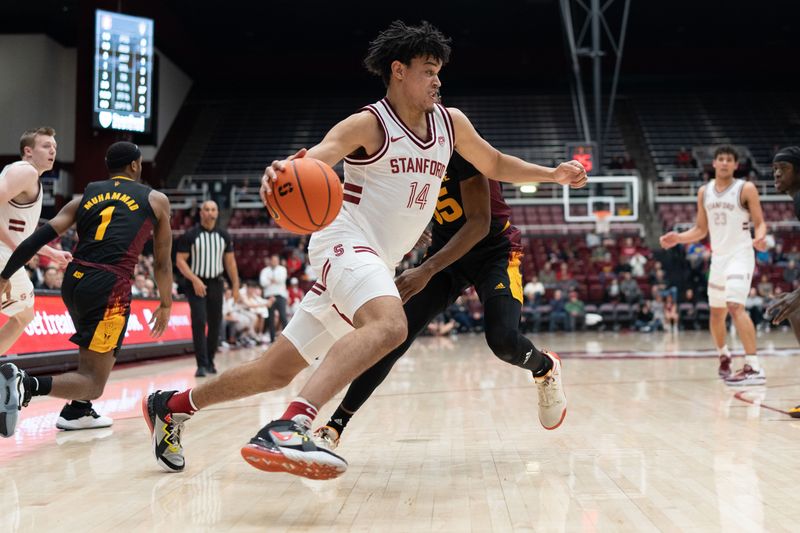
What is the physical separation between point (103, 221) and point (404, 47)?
2.28m

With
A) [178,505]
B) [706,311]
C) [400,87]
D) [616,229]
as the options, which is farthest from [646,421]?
[616,229]

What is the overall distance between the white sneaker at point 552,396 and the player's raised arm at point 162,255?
212 centimetres

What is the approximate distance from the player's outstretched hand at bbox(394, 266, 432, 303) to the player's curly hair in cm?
82

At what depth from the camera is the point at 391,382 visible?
7.77 metres

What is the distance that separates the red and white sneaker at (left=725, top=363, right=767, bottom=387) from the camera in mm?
6820

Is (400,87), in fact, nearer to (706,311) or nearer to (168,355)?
(168,355)

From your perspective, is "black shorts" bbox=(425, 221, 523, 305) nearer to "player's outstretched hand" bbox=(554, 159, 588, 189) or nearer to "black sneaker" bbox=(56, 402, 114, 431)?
"player's outstretched hand" bbox=(554, 159, 588, 189)

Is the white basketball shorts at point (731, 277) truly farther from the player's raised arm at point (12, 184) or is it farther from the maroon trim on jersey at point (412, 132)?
the player's raised arm at point (12, 184)

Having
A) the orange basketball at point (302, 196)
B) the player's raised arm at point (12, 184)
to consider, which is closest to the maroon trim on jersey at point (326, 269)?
the orange basketball at point (302, 196)

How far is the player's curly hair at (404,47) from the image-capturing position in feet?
11.0

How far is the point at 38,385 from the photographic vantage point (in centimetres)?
419

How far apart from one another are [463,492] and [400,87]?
5.32 feet

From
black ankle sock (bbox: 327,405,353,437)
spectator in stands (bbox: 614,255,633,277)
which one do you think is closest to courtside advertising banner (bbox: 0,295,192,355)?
black ankle sock (bbox: 327,405,353,437)

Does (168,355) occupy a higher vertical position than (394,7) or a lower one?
lower
